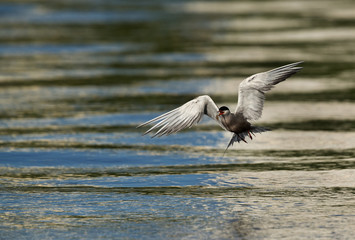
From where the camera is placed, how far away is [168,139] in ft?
35.6

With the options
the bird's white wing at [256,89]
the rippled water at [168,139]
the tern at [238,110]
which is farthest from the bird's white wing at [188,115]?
the rippled water at [168,139]

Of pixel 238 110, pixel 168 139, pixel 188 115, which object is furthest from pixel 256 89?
pixel 168 139

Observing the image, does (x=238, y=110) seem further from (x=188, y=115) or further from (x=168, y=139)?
(x=168, y=139)

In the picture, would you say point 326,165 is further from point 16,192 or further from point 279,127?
point 16,192

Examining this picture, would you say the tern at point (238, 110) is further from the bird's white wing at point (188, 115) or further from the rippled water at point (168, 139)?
the rippled water at point (168, 139)

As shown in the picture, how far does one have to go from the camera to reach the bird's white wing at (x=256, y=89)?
27.3 ft

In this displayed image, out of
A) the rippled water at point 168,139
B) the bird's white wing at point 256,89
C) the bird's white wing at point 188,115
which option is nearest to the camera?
the rippled water at point 168,139

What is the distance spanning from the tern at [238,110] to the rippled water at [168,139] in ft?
1.91

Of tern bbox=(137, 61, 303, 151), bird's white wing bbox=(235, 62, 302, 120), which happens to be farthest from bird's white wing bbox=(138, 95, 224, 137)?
bird's white wing bbox=(235, 62, 302, 120)

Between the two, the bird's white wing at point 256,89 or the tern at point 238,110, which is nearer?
the tern at point 238,110

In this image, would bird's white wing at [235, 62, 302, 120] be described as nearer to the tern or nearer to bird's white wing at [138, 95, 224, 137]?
the tern

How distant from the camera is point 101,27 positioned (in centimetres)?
2294

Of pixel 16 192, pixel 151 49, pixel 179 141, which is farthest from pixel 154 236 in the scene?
pixel 151 49

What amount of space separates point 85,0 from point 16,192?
22.6 metres
